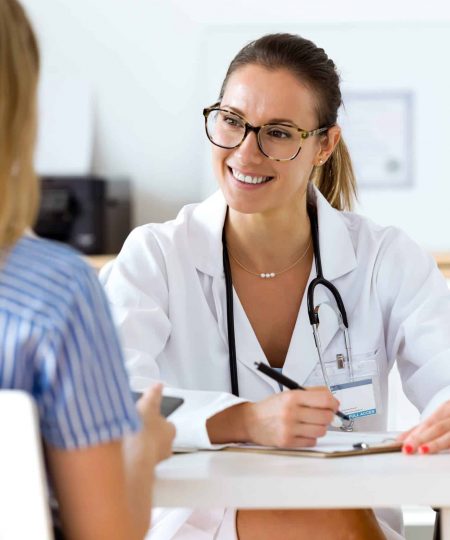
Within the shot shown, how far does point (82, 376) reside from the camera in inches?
32.7

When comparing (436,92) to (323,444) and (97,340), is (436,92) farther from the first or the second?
(97,340)

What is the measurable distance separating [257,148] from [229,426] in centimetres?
60

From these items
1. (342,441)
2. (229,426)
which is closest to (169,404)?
(229,426)

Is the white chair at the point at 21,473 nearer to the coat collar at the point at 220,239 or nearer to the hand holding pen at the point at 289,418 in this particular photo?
the hand holding pen at the point at 289,418

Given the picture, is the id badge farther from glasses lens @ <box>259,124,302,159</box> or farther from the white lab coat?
glasses lens @ <box>259,124,302,159</box>

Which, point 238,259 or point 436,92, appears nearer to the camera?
point 238,259

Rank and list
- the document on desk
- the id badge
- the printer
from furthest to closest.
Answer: the printer
the id badge
the document on desk

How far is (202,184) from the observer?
4320mm

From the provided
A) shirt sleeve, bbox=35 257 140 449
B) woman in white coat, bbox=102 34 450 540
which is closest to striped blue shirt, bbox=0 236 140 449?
shirt sleeve, bbox=35 257 140 449

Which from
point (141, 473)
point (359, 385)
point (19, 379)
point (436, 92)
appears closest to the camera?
point (19, 379)

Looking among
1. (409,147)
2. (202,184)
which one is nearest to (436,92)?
(409,147)

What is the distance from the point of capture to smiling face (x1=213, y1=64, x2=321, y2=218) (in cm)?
184

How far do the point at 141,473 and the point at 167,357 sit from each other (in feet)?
2.84

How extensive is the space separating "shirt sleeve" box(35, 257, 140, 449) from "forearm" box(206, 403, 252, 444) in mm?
579
